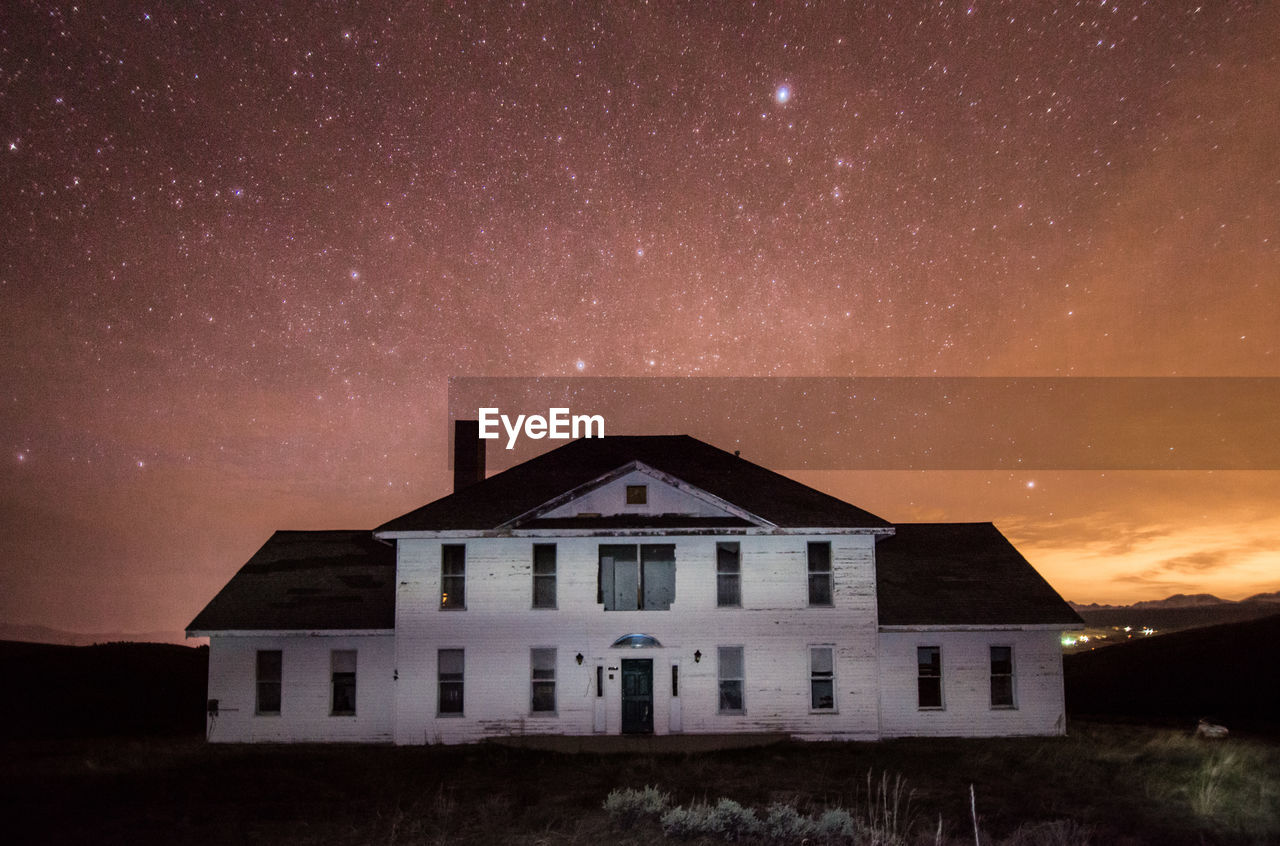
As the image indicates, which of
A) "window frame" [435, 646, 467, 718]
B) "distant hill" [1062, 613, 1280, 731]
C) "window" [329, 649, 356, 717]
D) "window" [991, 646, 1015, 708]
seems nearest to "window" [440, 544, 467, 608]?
"window frame" [435, 646, 467, 718]

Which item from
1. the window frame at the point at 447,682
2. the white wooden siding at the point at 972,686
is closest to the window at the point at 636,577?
the window frame at the point at 447,682

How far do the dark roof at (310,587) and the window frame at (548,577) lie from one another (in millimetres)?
3470

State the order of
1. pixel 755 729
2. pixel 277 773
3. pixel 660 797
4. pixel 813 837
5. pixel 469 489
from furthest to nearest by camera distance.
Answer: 1. pixel 469 489
2. pixel 755 729
3. pixel 277 773
4. pixel 660 797
5. pixel 813 837

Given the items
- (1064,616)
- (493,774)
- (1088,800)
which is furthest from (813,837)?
(1064,616)

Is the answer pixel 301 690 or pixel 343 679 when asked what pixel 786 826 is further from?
pixel 301 690

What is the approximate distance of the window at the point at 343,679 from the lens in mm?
22297

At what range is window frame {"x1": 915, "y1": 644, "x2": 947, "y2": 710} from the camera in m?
22.5

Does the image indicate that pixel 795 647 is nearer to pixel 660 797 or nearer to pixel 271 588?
pixel 660 797

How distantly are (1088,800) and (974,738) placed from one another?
712cm

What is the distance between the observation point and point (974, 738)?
22.3m

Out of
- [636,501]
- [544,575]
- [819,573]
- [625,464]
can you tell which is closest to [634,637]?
[544,575]

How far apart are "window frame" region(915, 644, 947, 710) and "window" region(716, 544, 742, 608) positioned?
4.74 meters

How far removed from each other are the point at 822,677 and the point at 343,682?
1136cm

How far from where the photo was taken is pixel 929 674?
75.0 ft
